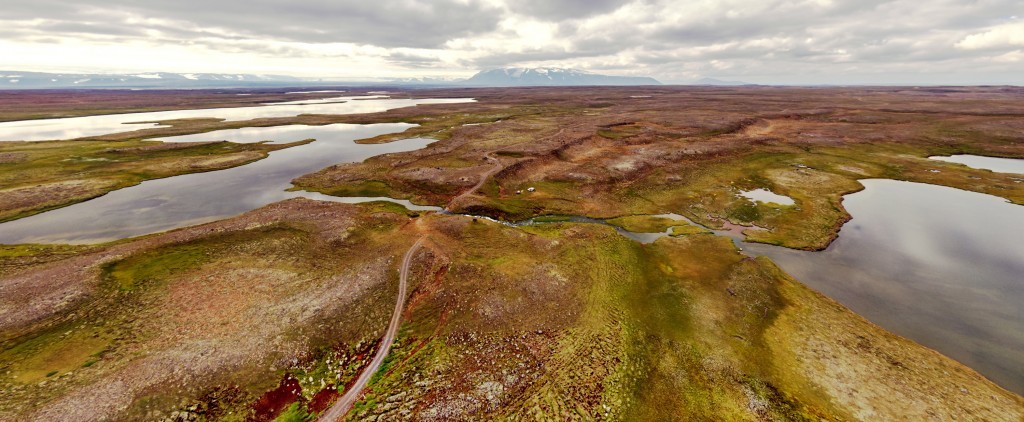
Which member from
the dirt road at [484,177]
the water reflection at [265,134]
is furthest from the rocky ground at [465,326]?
Answer: the water reflection at [265,134]

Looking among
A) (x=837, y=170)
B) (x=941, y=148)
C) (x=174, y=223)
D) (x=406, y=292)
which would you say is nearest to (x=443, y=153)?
(x=174, y=223)

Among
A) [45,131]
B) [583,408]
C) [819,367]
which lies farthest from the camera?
[45,131]

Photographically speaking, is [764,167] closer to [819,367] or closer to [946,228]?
[946,228]

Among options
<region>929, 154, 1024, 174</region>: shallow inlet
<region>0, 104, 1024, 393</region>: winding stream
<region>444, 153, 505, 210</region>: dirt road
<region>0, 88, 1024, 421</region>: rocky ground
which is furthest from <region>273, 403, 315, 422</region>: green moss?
<region>929, 154, 1024, 174</region>: shallow inlet

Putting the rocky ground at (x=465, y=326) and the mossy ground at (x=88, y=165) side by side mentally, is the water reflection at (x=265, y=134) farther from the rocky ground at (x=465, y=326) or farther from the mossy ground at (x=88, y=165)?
the rocky ground at (x=465, y=326)

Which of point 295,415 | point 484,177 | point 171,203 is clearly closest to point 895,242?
point 484,177

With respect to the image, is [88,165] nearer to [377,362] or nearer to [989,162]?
[377,362]

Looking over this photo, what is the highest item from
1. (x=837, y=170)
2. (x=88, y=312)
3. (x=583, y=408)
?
(x=837, y=170)
